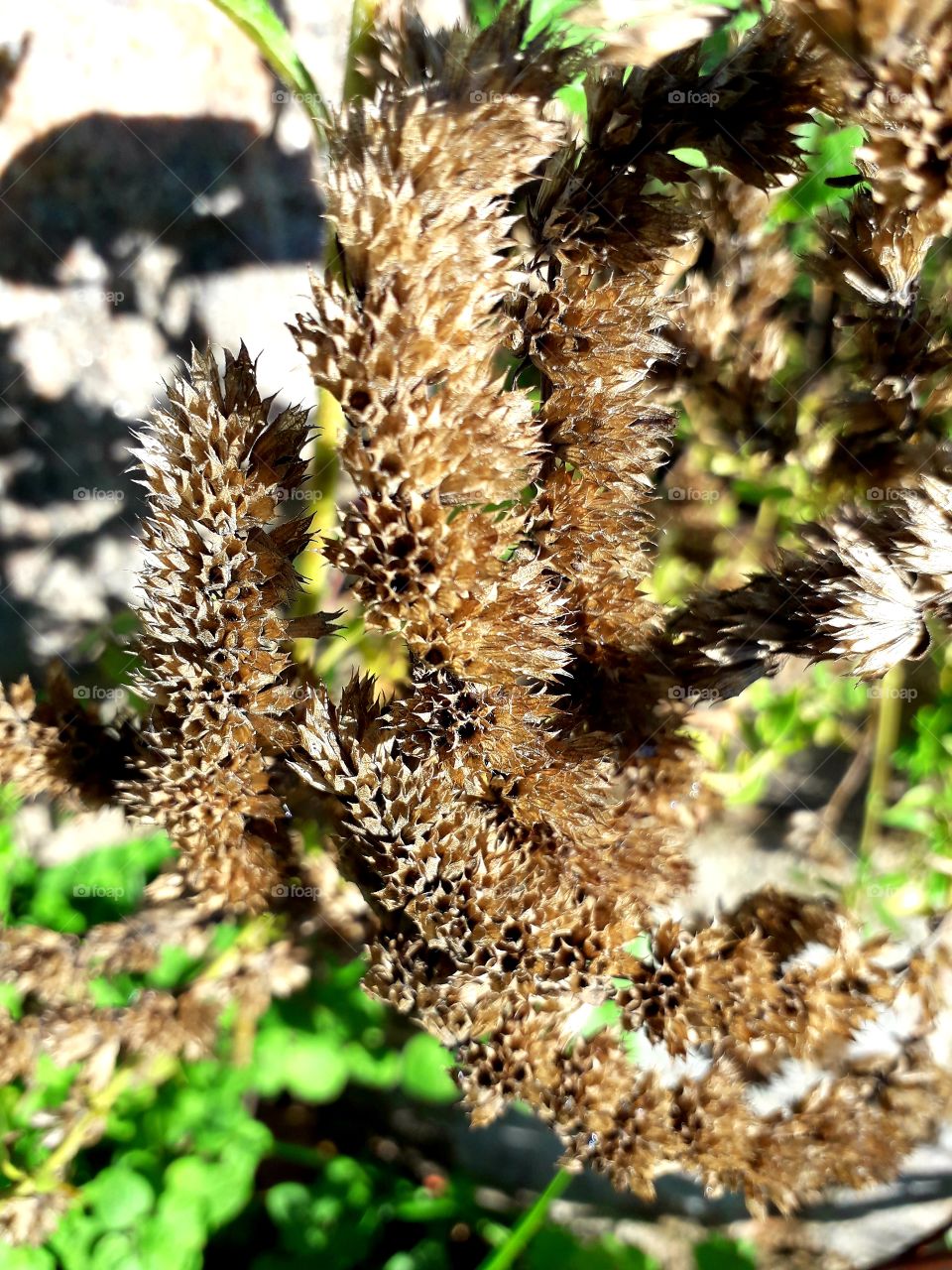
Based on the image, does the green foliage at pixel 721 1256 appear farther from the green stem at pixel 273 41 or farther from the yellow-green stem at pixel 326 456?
the green stem at pixel 273 41

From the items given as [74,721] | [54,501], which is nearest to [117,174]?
[54,501]

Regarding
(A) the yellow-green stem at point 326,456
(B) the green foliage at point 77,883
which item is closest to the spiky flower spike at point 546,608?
(A) the yellow-green stem at point 326,456

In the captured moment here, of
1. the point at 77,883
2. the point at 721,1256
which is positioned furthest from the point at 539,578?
the point at 721,1256
